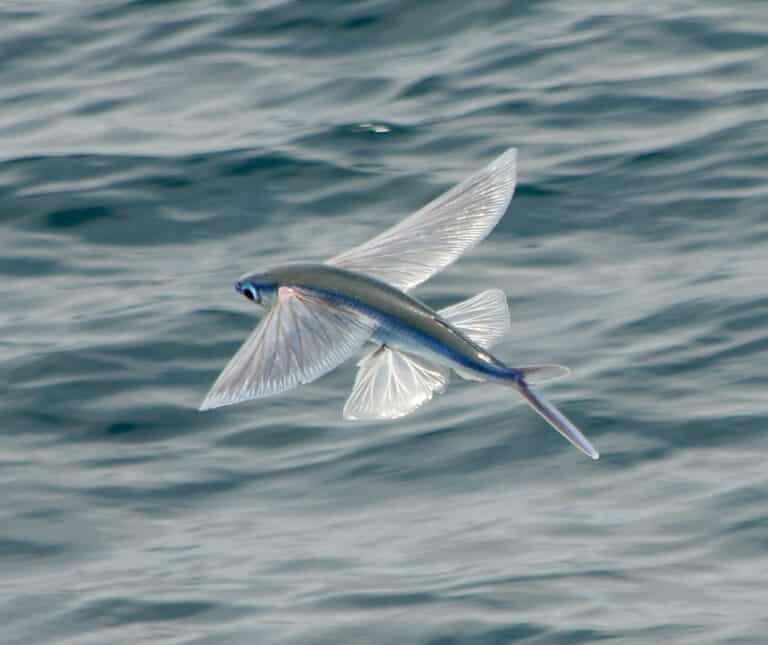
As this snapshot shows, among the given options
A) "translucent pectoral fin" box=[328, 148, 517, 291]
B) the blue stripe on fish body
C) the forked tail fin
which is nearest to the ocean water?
"translucent pectoral fin" box=[328, 148, 517, 291]

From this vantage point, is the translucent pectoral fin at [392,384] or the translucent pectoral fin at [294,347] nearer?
the translucent pectoral fin at [294,347]

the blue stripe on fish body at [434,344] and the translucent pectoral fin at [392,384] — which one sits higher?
the blue stripe on fish body at [434,344]

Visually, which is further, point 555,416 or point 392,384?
point 392,384

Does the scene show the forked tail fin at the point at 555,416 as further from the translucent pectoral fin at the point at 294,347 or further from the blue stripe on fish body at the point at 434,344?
the translucent pectoral fin at the point at 294,347

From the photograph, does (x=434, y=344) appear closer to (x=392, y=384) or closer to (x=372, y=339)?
(x=372, y=339)

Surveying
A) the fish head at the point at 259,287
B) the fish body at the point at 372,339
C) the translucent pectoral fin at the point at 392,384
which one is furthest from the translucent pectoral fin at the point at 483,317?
the fish head at the point at 259,287

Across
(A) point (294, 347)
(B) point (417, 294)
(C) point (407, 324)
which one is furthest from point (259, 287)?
(B) point (417, 294)

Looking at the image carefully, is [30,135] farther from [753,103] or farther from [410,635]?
[410,635]
